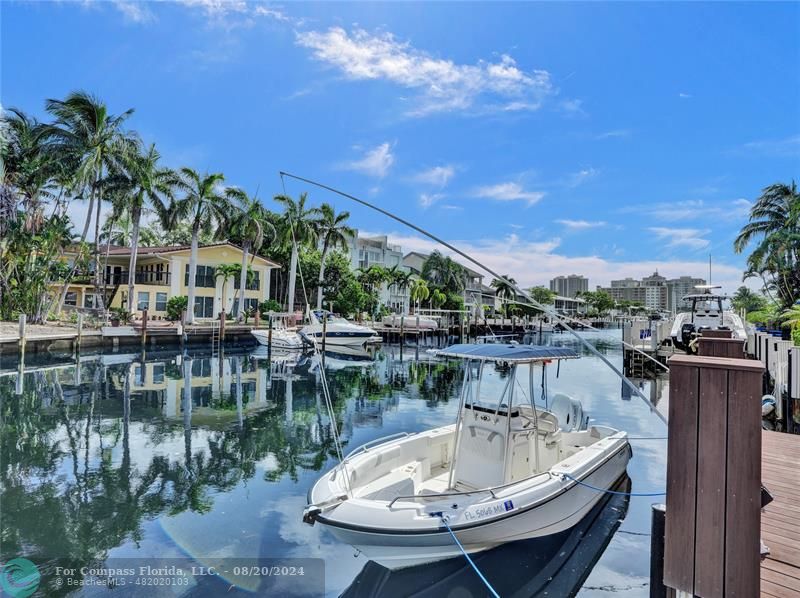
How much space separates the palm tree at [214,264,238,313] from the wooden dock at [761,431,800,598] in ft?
141

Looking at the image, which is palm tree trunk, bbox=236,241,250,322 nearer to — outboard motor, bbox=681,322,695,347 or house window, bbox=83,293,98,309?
house window, bbox=83,293,98,309

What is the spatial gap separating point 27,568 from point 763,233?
45.7 meters

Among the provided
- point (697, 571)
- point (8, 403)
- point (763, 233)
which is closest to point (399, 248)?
point (763, 233)

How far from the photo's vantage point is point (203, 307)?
45531mm

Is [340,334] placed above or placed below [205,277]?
below

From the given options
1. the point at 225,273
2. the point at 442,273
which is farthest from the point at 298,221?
the point at 442,273

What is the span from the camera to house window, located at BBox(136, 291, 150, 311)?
1644 inches

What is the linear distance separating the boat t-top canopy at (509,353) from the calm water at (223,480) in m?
2.58

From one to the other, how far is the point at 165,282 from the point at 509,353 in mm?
44104

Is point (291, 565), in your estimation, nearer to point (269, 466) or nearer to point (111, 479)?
point (269, 466)

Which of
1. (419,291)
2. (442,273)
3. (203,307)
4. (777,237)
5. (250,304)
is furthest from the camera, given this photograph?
(442,273)

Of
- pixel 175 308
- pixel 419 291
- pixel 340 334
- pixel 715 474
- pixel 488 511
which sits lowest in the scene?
pixel 488 511

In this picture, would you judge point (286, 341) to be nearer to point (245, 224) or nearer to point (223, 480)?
point (245, 224)

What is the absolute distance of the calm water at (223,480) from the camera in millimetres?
5801
